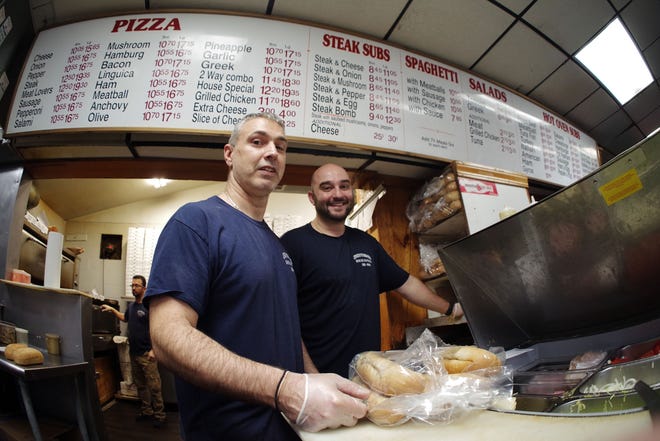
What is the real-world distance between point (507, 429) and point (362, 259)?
1151 millimetres

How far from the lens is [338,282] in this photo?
60.8 inches

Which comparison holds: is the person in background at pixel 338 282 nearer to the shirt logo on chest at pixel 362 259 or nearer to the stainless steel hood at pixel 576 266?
the shirt logo on chest at pixel 362 259

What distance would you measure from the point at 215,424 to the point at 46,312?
2.29 meters

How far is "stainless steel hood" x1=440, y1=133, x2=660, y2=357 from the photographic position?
3.12 feet

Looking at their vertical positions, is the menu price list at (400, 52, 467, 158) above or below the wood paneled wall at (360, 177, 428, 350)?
above

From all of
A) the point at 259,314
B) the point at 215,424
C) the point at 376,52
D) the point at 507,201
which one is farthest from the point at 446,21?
the point at 215,424

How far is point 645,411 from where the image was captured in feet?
1.71

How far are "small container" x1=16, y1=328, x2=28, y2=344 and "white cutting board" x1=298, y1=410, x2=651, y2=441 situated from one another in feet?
9.29

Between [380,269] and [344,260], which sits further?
[380,269]

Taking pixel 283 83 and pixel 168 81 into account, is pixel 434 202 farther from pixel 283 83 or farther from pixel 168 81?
pixel 168 81

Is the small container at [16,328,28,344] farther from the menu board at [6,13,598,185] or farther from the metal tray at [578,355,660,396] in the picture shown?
the metal tray at [578,355,660,396]

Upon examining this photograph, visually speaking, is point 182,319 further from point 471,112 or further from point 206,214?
point 471,112

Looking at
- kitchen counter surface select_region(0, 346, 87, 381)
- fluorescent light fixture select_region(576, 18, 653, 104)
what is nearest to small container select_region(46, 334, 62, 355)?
kitchen counter surface select_region(0, 346, 87, 381)

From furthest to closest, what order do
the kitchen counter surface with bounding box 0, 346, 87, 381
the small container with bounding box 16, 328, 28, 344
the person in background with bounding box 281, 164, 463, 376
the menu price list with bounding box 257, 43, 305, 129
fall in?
the small container with bounding box 16, 328, 28, 344, the menu price list with bounding box 257, 43, 305, 129, the kitchen counter surface with bounding box 0, 346, 87, 381, the person in background with bounding box 281, 164, 463, 376
